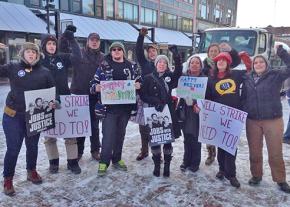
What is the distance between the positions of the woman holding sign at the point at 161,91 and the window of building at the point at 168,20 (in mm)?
30568

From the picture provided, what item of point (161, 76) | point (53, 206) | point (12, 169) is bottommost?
point (53, 206)

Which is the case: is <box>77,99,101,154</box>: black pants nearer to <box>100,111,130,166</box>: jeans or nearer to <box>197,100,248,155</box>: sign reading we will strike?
<box>100,111,130,166</box>: jeans

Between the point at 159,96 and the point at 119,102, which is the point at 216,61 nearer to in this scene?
the point at 159,96

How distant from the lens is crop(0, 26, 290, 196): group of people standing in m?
4.14

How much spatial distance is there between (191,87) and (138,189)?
1.70 m

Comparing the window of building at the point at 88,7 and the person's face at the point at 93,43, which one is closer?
the person's face at the point at 93,43

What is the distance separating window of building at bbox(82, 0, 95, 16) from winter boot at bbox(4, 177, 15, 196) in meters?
22.0

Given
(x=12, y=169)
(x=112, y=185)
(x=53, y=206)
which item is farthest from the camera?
(x=112, y=185)

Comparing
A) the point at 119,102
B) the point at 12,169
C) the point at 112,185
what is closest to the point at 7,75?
the point at 12,169

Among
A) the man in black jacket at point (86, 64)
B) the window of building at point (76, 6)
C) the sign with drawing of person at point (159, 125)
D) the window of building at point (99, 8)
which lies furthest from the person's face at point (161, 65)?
the window of building at point (99, 8)

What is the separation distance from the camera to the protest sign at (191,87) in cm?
464

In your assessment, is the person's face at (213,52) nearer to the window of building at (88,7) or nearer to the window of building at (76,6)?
the window of building at (76,6)

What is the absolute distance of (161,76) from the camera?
191 inches

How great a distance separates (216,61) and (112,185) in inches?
91.0
